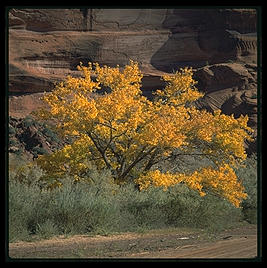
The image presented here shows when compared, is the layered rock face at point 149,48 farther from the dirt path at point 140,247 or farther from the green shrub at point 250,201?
the dirt path at point 140,247

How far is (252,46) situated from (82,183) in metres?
32.6

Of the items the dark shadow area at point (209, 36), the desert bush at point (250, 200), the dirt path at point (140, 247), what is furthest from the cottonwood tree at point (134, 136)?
the dark shadow area at point (209, 36)

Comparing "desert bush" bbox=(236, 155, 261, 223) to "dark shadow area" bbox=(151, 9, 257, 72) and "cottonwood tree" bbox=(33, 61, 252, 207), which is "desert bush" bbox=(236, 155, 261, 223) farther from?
"dark shadow area" bbox=(151, 9, 257, 72)

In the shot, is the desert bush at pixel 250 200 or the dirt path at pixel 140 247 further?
the desert bush at pixel 250 200

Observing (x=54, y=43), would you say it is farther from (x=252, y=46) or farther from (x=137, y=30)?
(x=252, y=46)

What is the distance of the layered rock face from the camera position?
39.3 meters

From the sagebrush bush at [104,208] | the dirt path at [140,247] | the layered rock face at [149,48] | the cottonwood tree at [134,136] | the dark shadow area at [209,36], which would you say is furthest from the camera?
the dark shadow area at [209,36]

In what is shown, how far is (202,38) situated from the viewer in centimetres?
4472

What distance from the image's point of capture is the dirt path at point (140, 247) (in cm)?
923

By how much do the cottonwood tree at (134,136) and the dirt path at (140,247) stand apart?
240 centimetres

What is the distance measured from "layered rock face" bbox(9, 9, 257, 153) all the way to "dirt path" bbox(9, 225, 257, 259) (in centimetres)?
2613

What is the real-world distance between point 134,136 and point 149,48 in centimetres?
2499

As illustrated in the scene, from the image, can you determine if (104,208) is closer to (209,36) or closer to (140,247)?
(140,247)

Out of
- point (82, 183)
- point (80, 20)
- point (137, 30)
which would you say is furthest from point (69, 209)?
point (80, 20)
